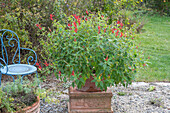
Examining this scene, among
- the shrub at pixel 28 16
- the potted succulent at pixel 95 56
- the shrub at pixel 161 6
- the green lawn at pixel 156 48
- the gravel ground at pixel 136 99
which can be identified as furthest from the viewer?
the shrub at pixel 161 6

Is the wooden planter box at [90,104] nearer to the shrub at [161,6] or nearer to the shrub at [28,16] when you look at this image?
the shrub at [28,16]

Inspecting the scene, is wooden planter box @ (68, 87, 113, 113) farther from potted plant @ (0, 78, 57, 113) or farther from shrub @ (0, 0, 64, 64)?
shrub @ (0, 0, 64, 64)

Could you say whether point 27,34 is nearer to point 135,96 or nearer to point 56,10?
point 56,10

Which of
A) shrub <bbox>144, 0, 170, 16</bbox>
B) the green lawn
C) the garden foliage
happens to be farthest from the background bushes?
shrub <bbox>144, 0, 170, 16</bbox>

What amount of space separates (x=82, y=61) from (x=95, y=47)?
221 mm

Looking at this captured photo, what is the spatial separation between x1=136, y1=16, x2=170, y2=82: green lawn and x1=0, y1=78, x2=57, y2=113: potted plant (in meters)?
1.43

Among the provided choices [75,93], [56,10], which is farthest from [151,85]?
[56,10]

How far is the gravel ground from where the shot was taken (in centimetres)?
319

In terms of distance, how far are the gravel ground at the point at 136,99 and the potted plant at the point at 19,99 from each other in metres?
0.61

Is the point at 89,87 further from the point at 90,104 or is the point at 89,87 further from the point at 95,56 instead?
the point at 95,56

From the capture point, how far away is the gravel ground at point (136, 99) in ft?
10.5

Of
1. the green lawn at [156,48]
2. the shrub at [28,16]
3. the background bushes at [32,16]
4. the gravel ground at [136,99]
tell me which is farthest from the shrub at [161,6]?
the gravel ground at [136,99]

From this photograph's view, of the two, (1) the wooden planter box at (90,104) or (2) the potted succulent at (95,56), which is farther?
(1) the wooden planter box at (90,104)

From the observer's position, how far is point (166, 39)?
7066 mm
